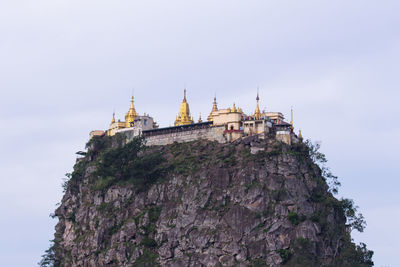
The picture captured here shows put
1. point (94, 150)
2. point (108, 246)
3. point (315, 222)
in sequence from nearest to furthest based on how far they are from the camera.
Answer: point (315, 222) < point (108, 246) < point (94, 150)

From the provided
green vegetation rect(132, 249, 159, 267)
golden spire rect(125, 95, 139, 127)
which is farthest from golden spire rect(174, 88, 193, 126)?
green vegetation rect(132, 249, 159, 267)

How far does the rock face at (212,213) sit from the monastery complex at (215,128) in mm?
1865

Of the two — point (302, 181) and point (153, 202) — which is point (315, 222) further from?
point (153, 202)

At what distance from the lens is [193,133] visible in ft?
487

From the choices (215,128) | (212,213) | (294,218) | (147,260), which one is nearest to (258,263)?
(294,218)

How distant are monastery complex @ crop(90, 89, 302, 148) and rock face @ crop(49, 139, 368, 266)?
1.86 metres

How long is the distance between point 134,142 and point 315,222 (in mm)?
31733

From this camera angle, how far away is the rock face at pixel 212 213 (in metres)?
130

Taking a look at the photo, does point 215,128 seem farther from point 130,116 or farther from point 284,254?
point 284,254

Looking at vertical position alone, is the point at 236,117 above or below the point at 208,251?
above

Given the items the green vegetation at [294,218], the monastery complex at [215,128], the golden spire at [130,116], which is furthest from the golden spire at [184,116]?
the green vegetation at [294,218]

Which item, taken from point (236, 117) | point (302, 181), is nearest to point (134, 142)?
point (236, 117)

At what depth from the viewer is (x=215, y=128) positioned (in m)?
146

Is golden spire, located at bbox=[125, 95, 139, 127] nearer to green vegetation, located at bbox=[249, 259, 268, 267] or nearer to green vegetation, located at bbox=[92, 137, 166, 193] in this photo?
green vegetation, located at bbox=[92, 137, 166, 193]
